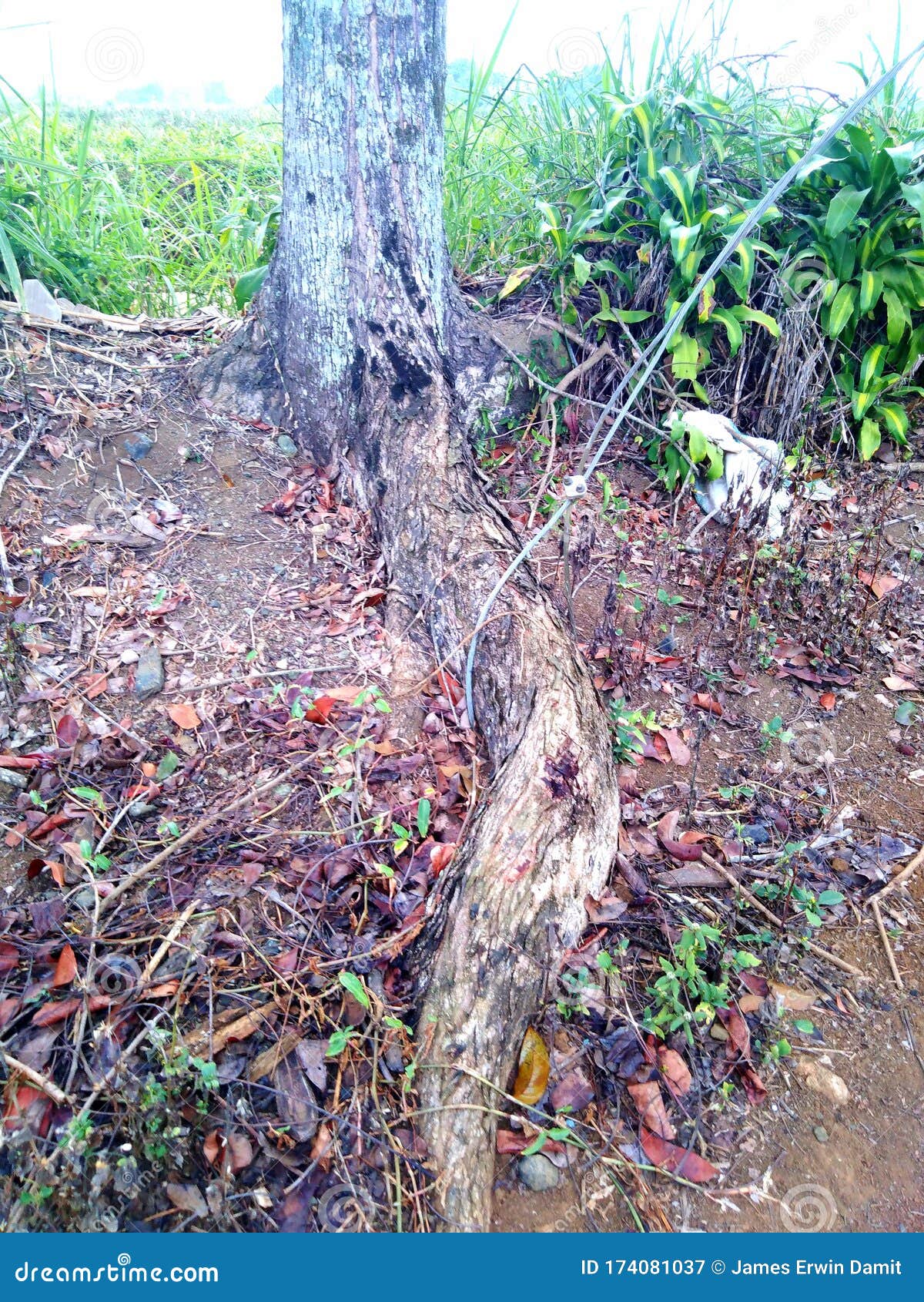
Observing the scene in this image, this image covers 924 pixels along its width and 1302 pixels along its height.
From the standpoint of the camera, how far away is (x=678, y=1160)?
5.17 feet

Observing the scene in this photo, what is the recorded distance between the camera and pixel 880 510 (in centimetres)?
296

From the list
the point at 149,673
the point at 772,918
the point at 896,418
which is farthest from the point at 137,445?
the point at 896,418

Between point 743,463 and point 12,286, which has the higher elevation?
point 12,286

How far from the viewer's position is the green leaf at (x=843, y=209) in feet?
10.1

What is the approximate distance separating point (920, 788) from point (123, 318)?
3604mm

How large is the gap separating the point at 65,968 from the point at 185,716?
0.74 metres

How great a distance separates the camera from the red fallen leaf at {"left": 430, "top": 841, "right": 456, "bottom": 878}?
196 cm

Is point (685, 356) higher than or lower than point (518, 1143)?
higher

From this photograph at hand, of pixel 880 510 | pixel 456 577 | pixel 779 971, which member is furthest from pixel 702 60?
pixel 779 971

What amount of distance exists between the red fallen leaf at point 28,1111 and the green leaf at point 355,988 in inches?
22.8

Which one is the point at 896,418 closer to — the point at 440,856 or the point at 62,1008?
the point at 440,856

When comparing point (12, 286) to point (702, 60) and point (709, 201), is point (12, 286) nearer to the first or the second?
point (709, 201)

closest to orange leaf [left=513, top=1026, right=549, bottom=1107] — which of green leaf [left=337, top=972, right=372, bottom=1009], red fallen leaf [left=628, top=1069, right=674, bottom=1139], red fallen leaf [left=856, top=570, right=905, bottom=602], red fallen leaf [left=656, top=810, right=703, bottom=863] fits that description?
red fallen leaf [left=628, top=1069, right=674, bottom=1139]

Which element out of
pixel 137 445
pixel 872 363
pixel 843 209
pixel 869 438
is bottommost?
pixel 137 445
